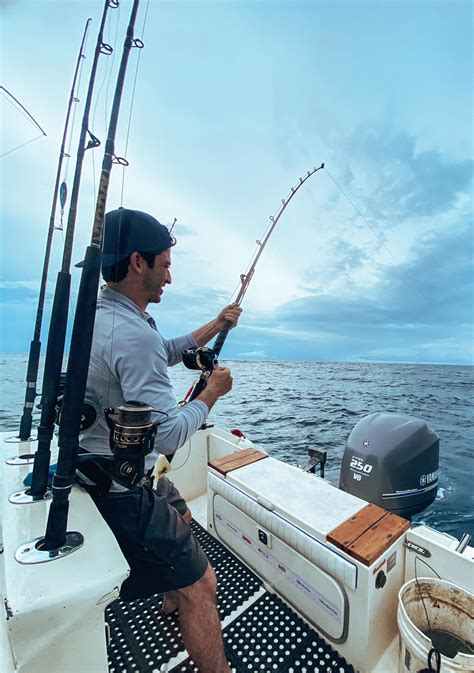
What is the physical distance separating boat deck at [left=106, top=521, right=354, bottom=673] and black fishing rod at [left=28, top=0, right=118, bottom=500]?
1.04m

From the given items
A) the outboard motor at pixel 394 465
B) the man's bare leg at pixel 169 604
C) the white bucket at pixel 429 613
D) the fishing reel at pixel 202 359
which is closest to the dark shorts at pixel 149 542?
the man's bare leg at pixel 169 604

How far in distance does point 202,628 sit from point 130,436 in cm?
97

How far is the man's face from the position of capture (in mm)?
1490

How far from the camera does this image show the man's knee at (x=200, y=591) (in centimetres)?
146

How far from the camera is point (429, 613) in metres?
1.66

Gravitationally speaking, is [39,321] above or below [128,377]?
above

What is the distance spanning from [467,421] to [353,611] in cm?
930

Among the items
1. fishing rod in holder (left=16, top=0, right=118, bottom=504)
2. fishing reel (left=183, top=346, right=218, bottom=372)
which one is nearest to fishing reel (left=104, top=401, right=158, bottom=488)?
fishing rod in holder (left=16, top=0, right=118, bottom=504)

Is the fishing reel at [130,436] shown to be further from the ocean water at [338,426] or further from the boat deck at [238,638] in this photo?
the ocean water at [338,426]

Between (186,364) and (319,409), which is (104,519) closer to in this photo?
(186,364)

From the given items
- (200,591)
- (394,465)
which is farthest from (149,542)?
(394,465)

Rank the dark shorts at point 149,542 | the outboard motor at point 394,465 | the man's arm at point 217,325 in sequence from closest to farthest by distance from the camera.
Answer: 1. the dark shorts at point 149,542
2. the man's arm at point 217,325
3. the outboard motor at point 394,465

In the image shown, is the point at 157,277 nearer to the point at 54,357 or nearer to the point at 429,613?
the point at 54,357

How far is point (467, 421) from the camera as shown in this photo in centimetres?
902
